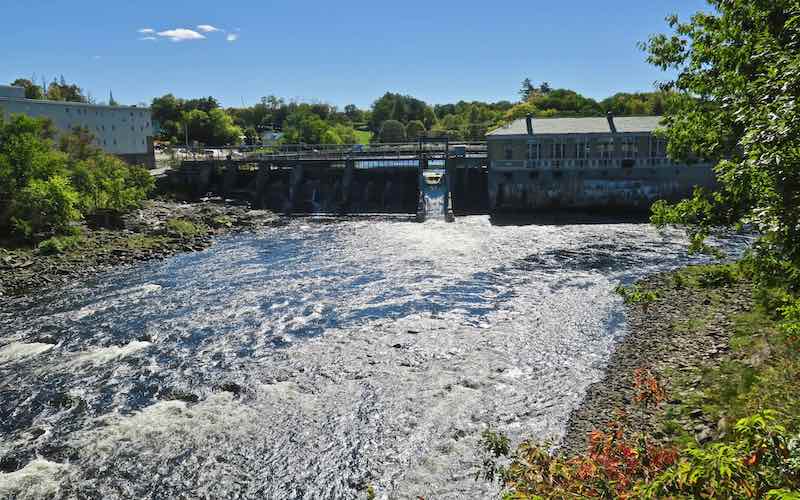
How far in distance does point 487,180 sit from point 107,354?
4367 centimetres

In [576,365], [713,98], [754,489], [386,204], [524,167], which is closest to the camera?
[754,489]

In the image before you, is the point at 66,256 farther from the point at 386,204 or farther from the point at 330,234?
the point at 386,204

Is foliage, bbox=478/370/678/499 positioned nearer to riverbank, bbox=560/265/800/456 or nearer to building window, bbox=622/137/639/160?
riverbank, bbox=560/265/800/456

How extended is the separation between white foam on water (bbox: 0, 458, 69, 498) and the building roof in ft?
157

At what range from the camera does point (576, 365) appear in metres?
20.2

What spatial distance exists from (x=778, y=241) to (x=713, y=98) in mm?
7187

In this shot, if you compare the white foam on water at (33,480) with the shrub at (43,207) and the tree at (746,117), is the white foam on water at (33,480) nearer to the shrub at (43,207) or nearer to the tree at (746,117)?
the tree at (746,117)

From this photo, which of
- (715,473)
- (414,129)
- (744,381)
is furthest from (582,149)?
(414,129)

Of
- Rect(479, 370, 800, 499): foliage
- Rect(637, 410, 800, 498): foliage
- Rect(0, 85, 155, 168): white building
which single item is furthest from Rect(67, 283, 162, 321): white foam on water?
Rect(0, 85, 155, 168): white building

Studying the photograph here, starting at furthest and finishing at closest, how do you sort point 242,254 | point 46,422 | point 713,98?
point 242,254
point 46,422
point 713,98

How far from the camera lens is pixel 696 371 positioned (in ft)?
58.3

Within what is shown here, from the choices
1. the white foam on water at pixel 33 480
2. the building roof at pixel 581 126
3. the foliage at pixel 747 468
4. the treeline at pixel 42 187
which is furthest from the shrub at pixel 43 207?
the foliage at pixel 747 468

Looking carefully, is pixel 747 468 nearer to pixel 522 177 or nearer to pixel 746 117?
pixel 746 117

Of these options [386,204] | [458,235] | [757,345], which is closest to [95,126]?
[386,204]
